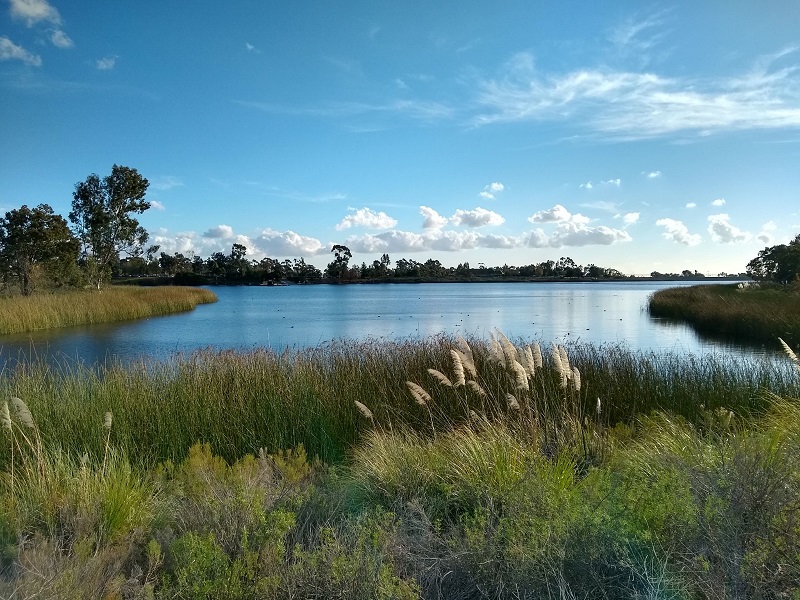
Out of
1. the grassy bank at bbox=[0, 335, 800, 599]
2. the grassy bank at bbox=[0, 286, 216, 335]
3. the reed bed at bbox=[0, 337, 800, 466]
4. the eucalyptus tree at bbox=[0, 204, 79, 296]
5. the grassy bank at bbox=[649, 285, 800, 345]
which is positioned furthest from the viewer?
the eucalyptus tree at bbox=[0, 204, 79, 296]

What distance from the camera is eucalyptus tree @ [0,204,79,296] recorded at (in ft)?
113

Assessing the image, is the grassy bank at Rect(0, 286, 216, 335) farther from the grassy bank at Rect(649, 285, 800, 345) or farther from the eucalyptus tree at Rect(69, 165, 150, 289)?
the grassy bank at Rect(649, 285, 800, 345)

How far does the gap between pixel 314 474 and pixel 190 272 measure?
133 metres

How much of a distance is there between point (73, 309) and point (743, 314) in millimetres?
32624

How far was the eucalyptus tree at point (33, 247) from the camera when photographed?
113 ft

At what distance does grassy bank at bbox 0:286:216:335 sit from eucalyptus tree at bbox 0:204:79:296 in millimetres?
4038

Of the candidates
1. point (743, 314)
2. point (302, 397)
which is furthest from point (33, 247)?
point (743, 314)

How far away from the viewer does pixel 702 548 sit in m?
3.03

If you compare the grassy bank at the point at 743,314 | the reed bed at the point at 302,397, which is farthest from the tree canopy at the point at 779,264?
the reed bed at the point at 302,397

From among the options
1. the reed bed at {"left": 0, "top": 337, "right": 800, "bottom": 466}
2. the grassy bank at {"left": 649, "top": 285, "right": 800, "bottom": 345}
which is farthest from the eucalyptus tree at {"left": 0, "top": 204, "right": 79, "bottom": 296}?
the grassy bank at {"left": 649, "top": 285, "right": 800, "bottom": 345}

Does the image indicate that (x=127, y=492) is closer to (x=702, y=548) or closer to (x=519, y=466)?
(x=519, y=466)

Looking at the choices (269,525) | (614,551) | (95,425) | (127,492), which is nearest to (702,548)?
(614,551)

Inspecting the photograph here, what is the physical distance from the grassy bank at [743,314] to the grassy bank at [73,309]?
29.7m

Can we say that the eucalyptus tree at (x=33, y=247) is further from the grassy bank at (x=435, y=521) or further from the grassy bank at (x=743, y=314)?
the grassy bank at (x=743, y=314)
